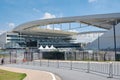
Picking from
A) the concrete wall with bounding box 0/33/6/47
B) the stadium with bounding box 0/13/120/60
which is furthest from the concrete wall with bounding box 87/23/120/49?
the concrete wall with bounding box 0/33/6/47

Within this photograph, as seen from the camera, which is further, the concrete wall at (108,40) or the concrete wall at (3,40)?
the concrete wall at (3,40)

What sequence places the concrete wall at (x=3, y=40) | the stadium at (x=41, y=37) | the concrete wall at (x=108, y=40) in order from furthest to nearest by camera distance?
the concrete wall at (x=3, y=40)
the stadium at (x=41, y=37)
the concrete wall at (x=108, y=40)

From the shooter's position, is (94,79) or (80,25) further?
(80,25)

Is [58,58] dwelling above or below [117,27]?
below

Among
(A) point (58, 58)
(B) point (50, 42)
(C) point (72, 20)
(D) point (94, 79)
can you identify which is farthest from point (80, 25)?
(D) point (94, 79)

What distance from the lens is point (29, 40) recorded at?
152 m

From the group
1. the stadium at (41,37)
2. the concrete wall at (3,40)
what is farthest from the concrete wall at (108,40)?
the concrete wall at (3,40)

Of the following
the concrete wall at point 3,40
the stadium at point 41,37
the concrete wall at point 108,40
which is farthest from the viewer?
the concrete wall at point 3,40

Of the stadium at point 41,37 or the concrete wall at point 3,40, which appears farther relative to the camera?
the concrete wall at point 3,40

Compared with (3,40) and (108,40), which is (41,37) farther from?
(108,40)

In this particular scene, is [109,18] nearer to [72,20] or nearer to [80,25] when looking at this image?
[72,20]

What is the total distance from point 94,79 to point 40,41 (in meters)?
134

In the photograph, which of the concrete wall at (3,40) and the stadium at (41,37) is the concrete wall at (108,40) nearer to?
the stadium at (41,37)

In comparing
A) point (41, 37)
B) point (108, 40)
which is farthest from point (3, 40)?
point (108, 40)
